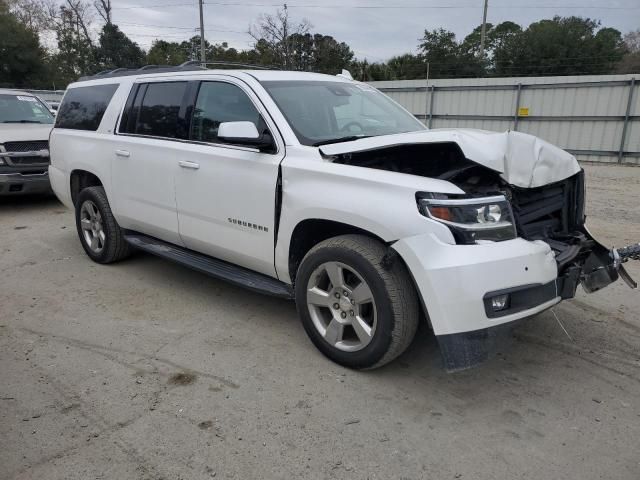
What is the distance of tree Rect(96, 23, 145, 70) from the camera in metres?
49.5

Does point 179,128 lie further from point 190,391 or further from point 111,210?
point 190,391

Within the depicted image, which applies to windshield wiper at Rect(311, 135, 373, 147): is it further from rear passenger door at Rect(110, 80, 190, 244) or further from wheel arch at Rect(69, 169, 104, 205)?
wheel arch at Rect(69, 169, 104, 205)

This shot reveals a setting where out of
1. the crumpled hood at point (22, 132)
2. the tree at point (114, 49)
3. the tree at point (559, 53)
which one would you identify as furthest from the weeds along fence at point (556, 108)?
the tree at point (114, 49)

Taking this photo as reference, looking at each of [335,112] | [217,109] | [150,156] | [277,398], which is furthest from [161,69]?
[277,398]

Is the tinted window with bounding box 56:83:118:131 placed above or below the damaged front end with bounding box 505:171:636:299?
above

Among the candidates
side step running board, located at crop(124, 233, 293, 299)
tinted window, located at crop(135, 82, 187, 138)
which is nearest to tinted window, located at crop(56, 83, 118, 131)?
tinted window, located at crop(135, 82, 187, 138)

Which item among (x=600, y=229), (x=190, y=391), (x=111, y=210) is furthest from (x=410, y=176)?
(x=600, y=229)

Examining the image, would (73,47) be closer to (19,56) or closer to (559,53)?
(19,56)

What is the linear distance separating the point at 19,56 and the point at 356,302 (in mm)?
45694

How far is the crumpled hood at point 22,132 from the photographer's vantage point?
7977mm

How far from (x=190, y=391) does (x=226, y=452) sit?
63 cm

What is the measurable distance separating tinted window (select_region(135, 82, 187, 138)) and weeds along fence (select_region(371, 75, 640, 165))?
554 inches

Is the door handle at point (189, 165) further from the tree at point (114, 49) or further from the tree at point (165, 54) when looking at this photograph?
the tree at point (165, 54)

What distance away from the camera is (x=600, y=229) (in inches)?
268
